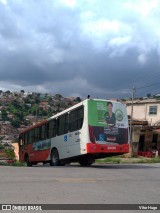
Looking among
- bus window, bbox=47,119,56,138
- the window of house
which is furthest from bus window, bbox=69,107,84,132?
the window of house

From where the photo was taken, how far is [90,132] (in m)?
20.6

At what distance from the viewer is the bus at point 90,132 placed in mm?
20672

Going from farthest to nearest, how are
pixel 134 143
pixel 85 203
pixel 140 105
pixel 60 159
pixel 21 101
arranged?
pixel 21 101 < pixel 140 105 < pixel 134 143 < pixel 60 159 < pixel 85 203

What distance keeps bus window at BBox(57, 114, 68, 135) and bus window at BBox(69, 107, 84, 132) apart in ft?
1.95

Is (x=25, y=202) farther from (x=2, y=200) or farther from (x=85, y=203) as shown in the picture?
(x=85, y=203)

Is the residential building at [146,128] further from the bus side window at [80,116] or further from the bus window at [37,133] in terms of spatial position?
the bus side window at [80,116]

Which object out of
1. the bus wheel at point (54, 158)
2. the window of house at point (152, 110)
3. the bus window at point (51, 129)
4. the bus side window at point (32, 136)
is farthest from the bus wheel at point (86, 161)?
the window of house at point (152, 110)

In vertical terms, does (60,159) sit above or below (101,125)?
below

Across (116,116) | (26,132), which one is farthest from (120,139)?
(26,132)

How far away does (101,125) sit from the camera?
69.2 feet

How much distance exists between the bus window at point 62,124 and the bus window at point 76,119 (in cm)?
59

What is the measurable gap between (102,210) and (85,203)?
2.39ft

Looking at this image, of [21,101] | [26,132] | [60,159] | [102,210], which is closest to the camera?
[102,210]

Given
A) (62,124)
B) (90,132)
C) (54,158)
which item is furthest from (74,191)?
(54,158)
